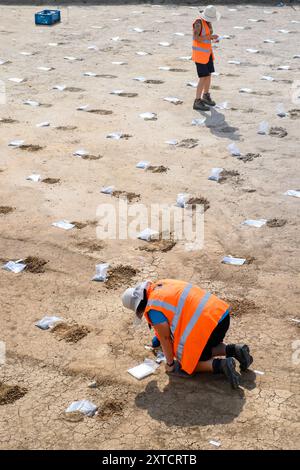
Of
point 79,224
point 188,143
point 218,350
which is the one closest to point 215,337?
point 218,350

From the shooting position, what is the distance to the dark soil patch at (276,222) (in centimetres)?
789

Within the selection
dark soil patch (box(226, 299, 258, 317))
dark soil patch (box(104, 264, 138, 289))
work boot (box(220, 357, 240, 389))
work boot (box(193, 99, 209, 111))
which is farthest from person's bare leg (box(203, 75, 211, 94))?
work boot (box(220, 357, 240, 389))

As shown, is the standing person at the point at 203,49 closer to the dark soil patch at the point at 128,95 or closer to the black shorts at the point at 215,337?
the dark soil patch at the point at 128,95

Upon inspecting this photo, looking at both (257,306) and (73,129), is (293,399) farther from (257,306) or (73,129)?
(73,129)

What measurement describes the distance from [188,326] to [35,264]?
244cm

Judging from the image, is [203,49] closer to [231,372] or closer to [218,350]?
[218,350]

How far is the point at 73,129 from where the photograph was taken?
10984 mm

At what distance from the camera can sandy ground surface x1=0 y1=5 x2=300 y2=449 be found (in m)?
5.04

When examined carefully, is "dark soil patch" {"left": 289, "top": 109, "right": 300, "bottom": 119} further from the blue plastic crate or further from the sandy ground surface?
the blue plastic crate

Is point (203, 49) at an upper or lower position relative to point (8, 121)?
upper

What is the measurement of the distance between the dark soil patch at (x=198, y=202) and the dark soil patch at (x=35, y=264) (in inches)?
81.3

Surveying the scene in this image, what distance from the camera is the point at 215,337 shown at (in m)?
5.51

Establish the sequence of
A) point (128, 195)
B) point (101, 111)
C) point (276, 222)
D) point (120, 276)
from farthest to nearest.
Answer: point (101, 111) < point (128, 195) < point (276, 222) < point (120, 276)
